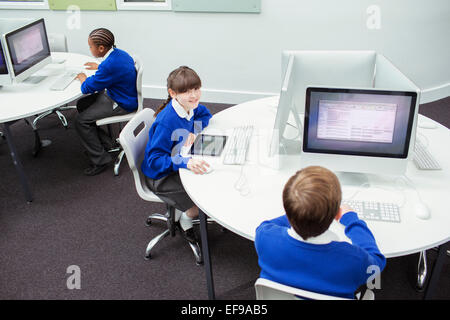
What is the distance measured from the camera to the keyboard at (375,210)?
1.57 meters

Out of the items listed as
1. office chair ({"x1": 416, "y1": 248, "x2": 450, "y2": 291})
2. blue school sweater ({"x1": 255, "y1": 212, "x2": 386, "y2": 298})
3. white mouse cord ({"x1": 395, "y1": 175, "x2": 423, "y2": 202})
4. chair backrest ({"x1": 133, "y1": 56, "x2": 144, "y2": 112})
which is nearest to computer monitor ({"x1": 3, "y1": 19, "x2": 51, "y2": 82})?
chair backrest ({"x1": 133, "y1": 56, "x2": 144, "y2": 112})

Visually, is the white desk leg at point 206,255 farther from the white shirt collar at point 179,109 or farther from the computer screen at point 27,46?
the computer screen at point 27,46

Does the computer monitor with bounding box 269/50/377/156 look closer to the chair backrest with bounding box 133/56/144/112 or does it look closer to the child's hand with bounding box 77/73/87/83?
the chair backrest with bounding box 133/56/144/112

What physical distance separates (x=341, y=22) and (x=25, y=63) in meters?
2.71

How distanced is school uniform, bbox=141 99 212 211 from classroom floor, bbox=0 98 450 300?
0.46 metres

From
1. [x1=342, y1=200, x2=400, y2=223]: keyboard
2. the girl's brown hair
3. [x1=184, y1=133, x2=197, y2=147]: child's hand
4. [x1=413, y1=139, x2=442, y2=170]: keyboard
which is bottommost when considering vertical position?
[x1=342, y1=200, x2=400, y2=223]: keyboard

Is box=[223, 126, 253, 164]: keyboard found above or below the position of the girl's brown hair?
below

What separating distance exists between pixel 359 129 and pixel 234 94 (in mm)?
2654

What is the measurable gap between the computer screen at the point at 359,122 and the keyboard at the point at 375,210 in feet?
0.70

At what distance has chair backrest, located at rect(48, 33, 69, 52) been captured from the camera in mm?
3867

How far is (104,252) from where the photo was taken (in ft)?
7.91

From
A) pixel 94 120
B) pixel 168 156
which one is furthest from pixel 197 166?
pixel 94 120

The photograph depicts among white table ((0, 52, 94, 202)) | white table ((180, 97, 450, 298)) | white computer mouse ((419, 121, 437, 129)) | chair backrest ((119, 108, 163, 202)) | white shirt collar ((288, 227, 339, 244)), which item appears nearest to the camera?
white shirt collar ((288, 227, 339, 244))

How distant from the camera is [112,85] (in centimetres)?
301
